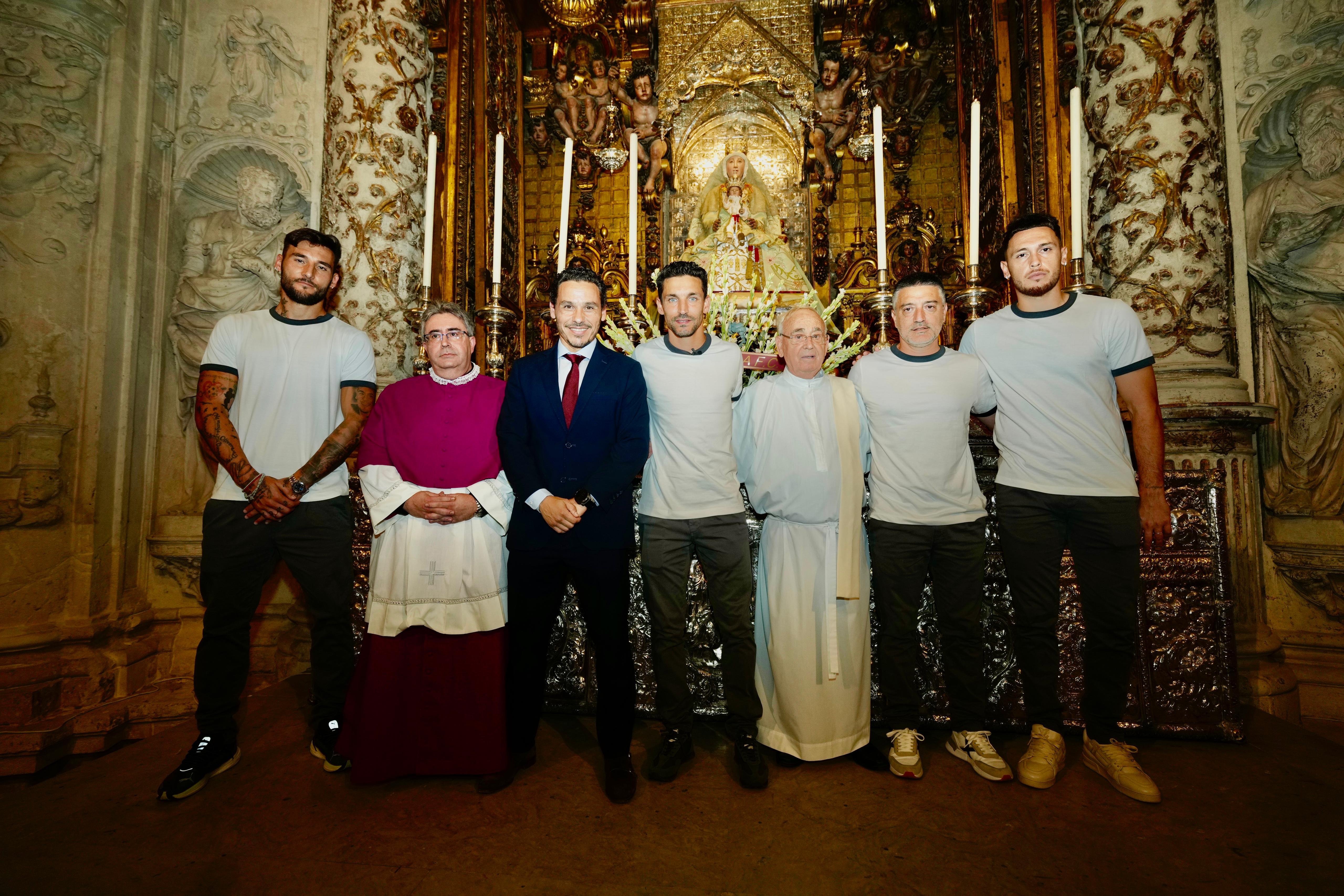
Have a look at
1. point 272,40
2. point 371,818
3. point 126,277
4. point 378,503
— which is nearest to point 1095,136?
point 378,503

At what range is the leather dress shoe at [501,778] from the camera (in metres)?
2.40

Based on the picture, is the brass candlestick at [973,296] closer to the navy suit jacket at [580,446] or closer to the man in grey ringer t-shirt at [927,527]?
the man in grey ringer t-shirt at [927,527]

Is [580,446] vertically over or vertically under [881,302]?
under

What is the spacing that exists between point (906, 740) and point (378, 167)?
15.5 feet

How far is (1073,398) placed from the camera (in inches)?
98.5

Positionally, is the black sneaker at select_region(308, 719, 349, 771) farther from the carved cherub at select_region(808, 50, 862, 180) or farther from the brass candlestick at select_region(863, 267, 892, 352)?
the carved cherub at select_region(808, 50, 862, 180)

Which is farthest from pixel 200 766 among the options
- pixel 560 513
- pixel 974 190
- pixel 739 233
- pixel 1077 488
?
pixel 739 233

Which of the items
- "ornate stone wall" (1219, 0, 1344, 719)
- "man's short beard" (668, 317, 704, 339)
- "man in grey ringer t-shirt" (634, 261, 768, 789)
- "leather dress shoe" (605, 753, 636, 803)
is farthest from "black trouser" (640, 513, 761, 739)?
"ornate stone wall" (1219, 0, 1344, 719)

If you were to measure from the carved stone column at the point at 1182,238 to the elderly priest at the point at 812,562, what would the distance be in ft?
6.89

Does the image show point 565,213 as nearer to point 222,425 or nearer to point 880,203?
point 880,203

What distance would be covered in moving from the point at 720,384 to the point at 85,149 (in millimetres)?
4423

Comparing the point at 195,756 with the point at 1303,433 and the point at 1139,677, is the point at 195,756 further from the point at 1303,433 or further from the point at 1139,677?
the point at 1303,433

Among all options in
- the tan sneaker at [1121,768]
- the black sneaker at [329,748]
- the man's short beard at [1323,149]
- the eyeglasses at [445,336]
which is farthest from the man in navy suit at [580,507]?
the man's short beard at [1323,149]

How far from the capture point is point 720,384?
260 cm
